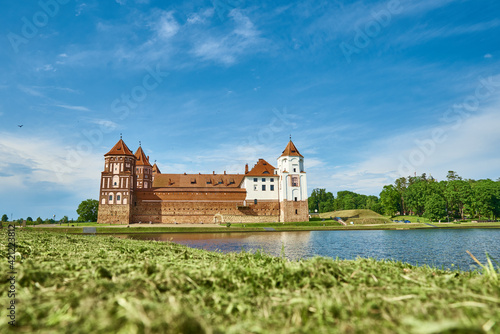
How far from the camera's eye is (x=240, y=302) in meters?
2.90

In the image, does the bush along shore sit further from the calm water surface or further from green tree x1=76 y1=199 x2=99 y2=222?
green tree x1=76 y1=199 x2=99 y2=222

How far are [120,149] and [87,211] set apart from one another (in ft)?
62.9

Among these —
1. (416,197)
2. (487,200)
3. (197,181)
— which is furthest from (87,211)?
(487,200)

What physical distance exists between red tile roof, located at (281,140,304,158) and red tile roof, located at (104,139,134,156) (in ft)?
107

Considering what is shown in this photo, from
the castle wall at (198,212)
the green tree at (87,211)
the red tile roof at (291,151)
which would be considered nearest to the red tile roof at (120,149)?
the castle wall at (198,212)

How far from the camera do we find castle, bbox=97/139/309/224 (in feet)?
184

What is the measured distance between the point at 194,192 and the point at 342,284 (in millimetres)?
59447

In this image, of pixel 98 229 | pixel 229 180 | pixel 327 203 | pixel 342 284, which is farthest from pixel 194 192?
pixel 327 203

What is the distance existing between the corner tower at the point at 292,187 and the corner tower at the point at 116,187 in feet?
102

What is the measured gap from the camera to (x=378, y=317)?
2387 millimetres

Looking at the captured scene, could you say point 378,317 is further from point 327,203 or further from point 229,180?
point 327,203

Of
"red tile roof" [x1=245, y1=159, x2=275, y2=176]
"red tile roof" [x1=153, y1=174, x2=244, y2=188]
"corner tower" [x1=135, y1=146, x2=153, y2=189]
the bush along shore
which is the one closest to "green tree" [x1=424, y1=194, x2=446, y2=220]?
"red tile roof" [x1=245, y1=159, x2=275, y2=176]

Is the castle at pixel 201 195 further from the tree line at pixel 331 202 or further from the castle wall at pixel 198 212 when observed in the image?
the tree line at pixel 331 202

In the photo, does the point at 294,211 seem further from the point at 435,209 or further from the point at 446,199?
the point at 446,199
